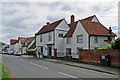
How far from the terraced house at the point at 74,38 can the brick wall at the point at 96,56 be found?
4.35m

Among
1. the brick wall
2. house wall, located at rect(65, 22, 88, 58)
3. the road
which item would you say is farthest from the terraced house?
the road

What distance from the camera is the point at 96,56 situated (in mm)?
16141

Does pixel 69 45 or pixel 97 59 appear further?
pixel 69 45

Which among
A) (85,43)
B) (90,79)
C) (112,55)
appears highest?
(85,43)

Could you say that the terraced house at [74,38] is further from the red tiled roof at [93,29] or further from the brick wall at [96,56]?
the brick wall at [96,56]

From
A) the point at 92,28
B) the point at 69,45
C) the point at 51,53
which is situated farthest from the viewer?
the point at 51,53

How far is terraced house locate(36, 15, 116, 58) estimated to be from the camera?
2300cm

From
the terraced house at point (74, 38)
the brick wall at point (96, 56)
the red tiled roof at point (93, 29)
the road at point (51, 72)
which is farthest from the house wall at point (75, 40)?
the road at point (51, 72)

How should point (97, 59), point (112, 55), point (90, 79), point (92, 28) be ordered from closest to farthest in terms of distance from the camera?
point (90, 79) → point (112, 55) → point (97, 59) → point (92, 28)

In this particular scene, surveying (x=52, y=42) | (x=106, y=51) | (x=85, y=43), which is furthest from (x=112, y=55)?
(x=52, y=42)

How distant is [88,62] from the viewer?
1736 centimetres

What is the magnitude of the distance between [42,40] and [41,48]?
2481 mm

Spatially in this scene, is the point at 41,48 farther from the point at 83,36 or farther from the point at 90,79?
the point at 90,79

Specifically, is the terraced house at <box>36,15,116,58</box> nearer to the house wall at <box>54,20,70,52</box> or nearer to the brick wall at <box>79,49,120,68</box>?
the house wall at <box>54,20,70,52</box>
